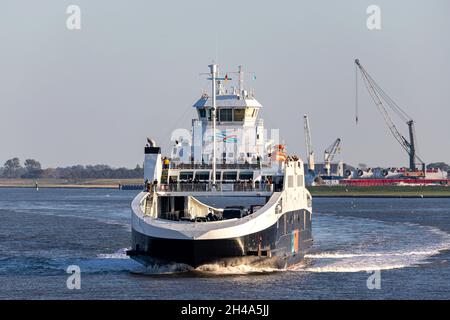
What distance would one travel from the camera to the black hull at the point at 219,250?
55.5 metres

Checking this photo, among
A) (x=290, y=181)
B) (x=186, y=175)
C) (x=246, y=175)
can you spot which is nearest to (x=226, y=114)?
(x=246, y=175)

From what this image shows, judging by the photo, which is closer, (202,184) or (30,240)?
(202,184)

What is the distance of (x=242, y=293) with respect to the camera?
51656mm

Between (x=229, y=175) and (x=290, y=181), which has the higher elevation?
(x=229, y=175)

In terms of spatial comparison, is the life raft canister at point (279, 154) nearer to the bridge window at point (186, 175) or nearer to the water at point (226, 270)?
the bridge window at point (186, 175)

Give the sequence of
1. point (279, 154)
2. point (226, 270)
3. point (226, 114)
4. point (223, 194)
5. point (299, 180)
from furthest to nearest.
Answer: point (226, 114)
point (299, 180)
point (279, 154)
point (223, 194)
point (226, 270)

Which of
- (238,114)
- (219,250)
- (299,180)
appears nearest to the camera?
(219,250)

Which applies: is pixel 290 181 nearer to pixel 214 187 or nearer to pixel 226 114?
pixel 214 187

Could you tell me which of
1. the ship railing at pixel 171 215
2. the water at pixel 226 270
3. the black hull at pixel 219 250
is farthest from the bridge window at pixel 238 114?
the black hull at pixel 219 250

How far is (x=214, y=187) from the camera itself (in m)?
62.6

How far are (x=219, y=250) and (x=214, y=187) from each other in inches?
296

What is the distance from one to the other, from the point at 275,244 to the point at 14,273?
46.3 feet
